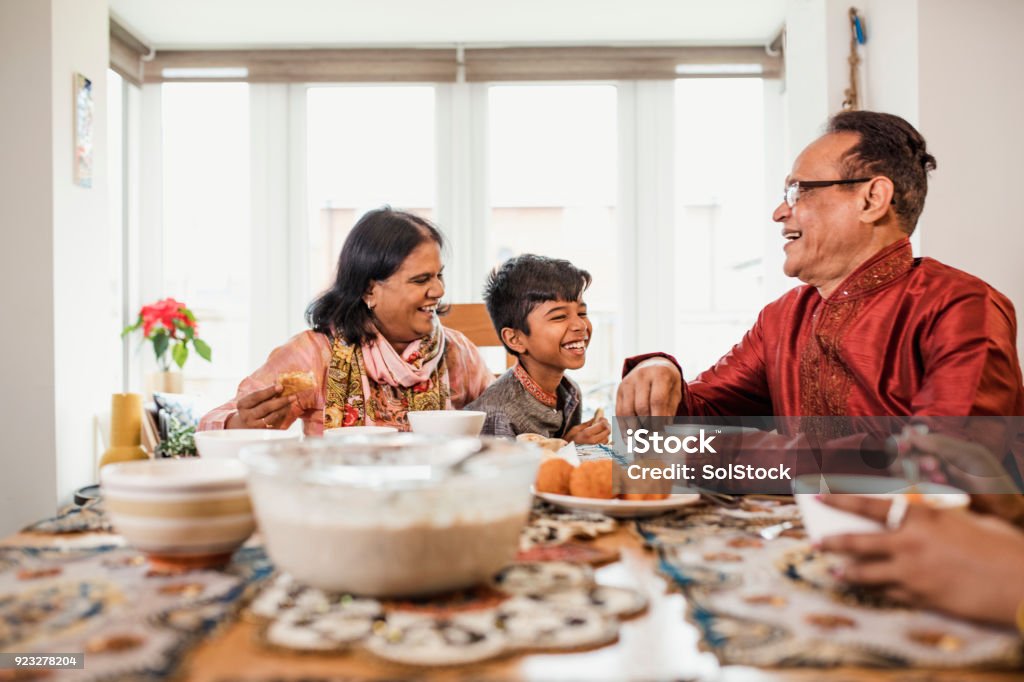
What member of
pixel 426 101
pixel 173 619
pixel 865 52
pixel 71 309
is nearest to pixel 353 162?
pixel 426 101

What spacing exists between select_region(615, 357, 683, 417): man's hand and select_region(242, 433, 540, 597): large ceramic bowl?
2.91 ft

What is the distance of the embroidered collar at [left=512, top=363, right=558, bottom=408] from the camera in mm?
2152

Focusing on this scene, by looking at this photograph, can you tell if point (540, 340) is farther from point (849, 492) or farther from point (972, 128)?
point (972, 128)

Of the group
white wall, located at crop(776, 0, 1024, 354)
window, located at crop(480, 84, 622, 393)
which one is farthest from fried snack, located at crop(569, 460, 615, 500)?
window, located at crop(480, 84, 622, 393)

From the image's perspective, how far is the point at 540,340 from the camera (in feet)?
7.19

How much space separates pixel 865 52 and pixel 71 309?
3.99 m

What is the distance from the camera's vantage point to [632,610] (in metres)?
0.60

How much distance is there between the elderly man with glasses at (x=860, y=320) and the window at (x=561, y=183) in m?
3.69

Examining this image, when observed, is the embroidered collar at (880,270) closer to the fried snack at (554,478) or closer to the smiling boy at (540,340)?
the smiling boy at (540,340)

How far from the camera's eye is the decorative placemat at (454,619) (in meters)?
0.53

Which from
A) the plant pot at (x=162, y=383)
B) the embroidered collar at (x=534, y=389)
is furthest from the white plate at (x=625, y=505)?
the plant pot at (x=162, y=383)

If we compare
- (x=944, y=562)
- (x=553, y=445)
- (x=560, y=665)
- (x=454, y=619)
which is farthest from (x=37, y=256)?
(x=944, y=562)

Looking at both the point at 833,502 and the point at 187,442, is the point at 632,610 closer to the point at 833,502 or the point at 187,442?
the point at 833,502

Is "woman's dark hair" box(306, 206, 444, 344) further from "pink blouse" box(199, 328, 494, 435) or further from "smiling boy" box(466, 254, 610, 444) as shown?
"smiling boy" box(466, 254, 610, 444)
